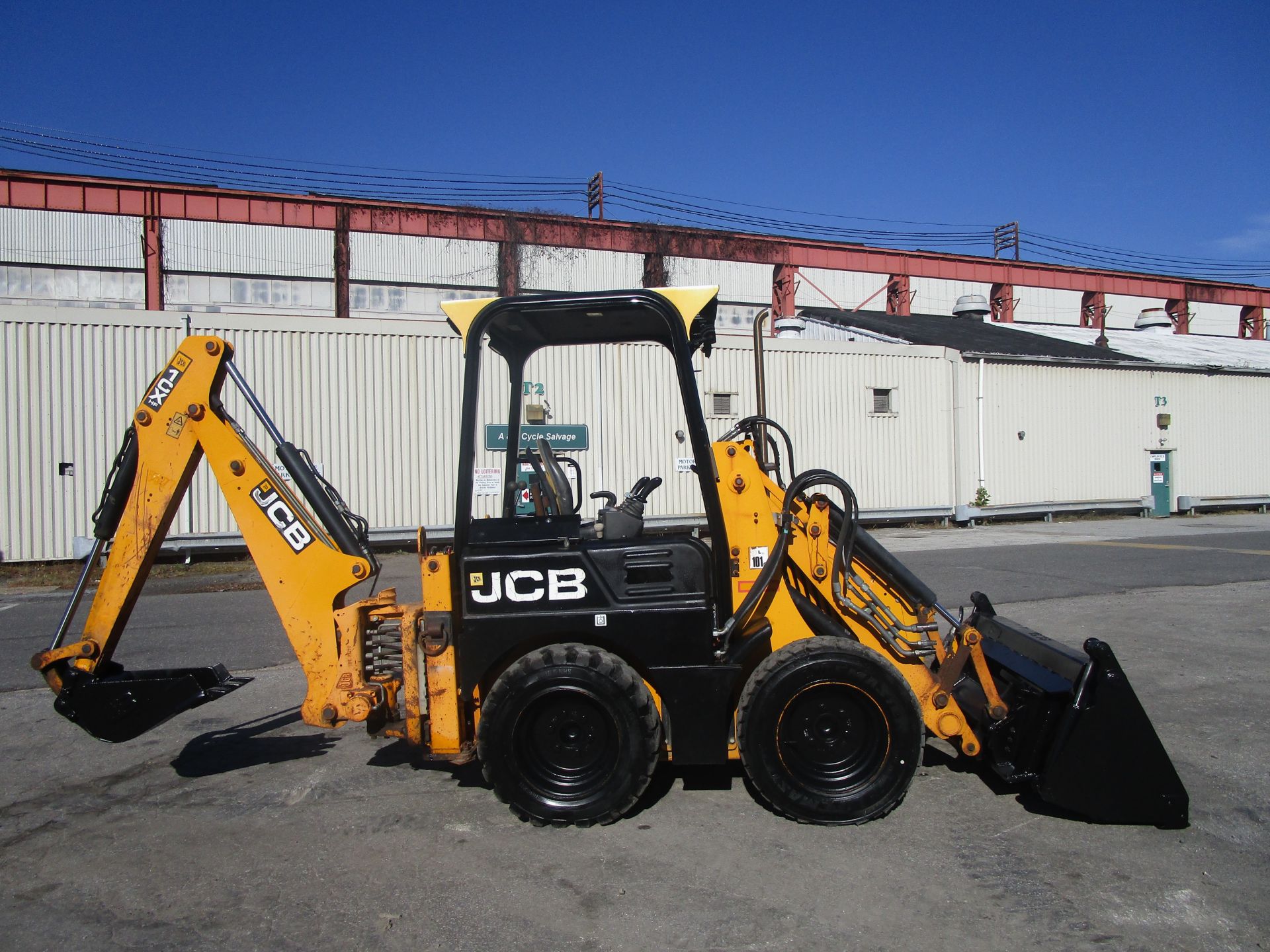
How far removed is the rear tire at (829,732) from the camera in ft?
12.7

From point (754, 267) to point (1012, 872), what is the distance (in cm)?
2943

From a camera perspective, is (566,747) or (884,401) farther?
(884,401)

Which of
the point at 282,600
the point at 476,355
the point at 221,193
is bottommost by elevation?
the point at 282,600

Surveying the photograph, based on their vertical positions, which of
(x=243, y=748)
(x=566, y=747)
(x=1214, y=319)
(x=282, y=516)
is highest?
(x=1214, y=319)

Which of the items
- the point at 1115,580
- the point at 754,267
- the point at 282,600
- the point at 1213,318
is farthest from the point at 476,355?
the point at 1213,318

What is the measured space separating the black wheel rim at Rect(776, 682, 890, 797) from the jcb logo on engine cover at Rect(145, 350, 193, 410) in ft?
11.2

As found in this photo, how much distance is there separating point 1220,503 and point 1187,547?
36.3ft

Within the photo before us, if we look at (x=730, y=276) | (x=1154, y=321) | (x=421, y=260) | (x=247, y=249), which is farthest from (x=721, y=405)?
(x=1154, y=321)

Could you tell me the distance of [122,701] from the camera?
444cm

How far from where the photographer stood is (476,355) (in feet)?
13.5

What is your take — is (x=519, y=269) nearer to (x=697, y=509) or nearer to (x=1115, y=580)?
(x=697, y=509)

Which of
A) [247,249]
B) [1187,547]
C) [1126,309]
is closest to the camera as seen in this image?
[1187,547]

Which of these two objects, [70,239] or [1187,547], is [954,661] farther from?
[70,239]

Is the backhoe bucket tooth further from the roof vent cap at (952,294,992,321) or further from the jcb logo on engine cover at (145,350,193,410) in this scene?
the roof vent cap at (952,294,992,321)
